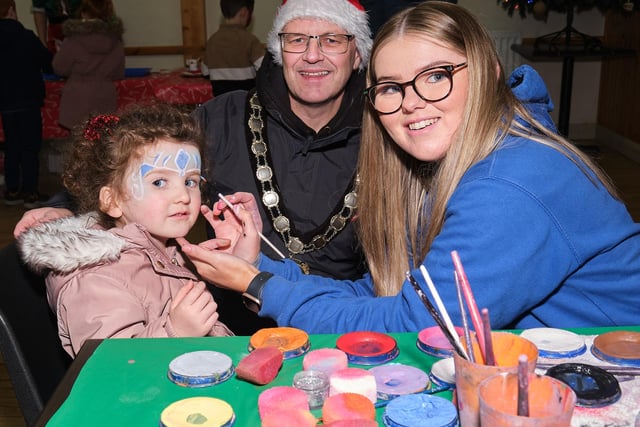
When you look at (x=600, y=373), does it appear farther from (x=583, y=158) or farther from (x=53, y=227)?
(x=53, y=227)

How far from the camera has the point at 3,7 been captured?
461 cm

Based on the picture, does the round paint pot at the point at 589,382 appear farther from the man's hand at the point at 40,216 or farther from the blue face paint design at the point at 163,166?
the man's hand at the point at 40,216

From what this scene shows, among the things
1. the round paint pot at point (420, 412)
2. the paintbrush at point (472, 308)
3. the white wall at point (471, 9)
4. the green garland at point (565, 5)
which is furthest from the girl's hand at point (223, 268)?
the white wall at point (471, 9)

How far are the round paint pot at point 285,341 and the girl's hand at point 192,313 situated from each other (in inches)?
14.0

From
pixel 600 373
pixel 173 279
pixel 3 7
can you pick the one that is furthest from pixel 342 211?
pixel 3 7

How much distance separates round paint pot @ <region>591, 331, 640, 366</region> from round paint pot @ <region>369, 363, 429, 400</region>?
0.28 m

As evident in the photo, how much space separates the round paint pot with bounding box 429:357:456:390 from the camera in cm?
101

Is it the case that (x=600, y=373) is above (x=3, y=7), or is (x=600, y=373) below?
below

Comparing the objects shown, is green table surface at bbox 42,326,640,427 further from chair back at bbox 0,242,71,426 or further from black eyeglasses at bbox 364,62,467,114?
black eyeglasses at bbox 364,62,467,114

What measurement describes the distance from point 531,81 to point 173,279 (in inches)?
38.4

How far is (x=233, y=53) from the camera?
4.89 meters

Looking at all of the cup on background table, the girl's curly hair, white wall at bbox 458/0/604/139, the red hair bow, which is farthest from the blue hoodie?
white wall at bbox 458/0/604/139

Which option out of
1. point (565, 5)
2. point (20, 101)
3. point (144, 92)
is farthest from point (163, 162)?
point (565, 5)

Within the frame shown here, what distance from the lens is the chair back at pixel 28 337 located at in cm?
132
